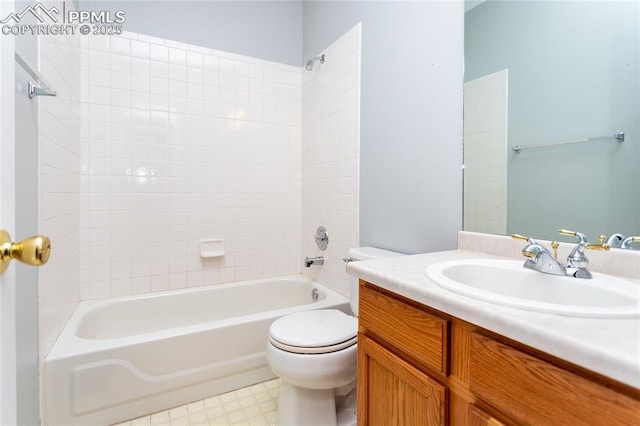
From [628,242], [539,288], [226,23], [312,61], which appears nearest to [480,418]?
Answer: [539,288]

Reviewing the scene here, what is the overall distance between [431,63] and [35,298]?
1.92m

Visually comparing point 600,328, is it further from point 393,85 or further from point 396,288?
point 393,85

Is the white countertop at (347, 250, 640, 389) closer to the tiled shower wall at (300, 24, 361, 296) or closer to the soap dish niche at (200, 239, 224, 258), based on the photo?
the tiled shower wall at (300, 24, 361, 296)

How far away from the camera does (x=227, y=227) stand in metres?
2.27

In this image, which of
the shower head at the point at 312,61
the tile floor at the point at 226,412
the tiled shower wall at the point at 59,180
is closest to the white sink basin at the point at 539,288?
the tile floor at the point at 226,412

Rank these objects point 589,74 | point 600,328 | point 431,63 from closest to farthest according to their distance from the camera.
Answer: point 600,328, point 589,74, point 431,63

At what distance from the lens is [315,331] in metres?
1.37

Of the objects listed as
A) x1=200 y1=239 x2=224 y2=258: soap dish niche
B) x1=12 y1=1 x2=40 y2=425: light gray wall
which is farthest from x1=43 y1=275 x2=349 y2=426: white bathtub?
x1=200 y1=239 x2=224 y2=258: soap dish niche

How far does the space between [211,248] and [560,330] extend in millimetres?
2062

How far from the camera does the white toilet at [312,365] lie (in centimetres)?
124

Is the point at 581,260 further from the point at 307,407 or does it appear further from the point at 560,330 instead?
the point at 307,407

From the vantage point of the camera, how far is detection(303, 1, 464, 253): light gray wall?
1334 mm

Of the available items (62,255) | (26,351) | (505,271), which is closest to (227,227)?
(62,255)

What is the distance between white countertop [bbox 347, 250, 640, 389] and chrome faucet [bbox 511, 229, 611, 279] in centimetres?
30
